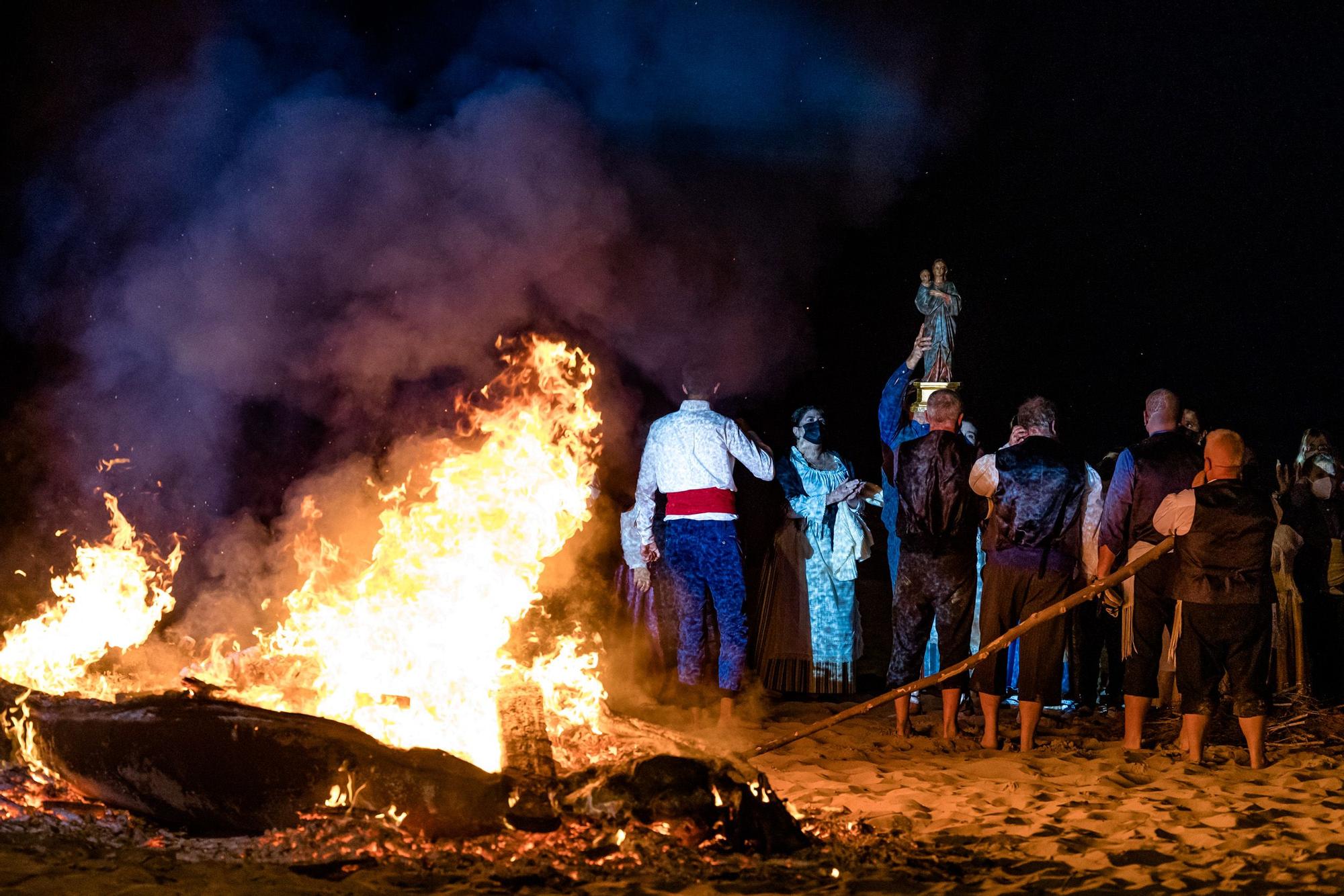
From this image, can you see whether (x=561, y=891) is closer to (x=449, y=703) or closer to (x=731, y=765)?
(x=731, y=765)

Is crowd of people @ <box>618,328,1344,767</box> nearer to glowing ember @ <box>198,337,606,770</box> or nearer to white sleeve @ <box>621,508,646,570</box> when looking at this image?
white sleeve @ <box>621,508,646,570</box>

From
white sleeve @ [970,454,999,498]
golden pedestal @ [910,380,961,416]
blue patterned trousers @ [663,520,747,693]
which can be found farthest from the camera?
golden pedestal @ [910,380,961,416]

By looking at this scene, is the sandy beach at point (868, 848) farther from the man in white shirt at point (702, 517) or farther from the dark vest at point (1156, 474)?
the man in white shirt at point (702, 517)

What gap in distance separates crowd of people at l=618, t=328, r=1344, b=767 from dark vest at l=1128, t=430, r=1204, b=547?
0.01 meters

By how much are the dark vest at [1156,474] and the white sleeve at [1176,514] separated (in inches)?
12.1

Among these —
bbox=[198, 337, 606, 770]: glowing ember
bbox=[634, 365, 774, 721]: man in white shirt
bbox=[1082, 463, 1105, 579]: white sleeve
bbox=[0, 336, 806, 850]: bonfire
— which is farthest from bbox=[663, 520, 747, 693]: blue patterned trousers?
bbox=[1082, 463, 1105, 579]: white sleeve

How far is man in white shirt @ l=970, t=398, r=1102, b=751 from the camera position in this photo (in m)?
5.90

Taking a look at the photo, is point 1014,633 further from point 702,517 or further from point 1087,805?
point 702,517

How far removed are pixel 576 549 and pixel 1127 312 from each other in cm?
999

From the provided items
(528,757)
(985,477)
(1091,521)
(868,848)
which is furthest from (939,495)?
(528,757)

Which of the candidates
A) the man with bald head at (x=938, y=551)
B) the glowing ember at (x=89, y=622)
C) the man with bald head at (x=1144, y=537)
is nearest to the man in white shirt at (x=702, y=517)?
the man with bald head at (x=938, y=551)

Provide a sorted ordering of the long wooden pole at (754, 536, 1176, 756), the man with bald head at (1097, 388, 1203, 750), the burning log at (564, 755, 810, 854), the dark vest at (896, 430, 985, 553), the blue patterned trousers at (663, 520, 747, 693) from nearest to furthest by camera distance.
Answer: the burning log at (564, 755, 810, 854), the long wooden pole at (754, 536, 1176, 756), the man with bald head at (1097, 388, 1203, 750), the dark vest at (896, 430, 985, 553), the blue patterned trousers at (663, 520, 747, 693)

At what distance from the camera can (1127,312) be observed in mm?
14383

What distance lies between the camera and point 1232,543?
5.29 m
